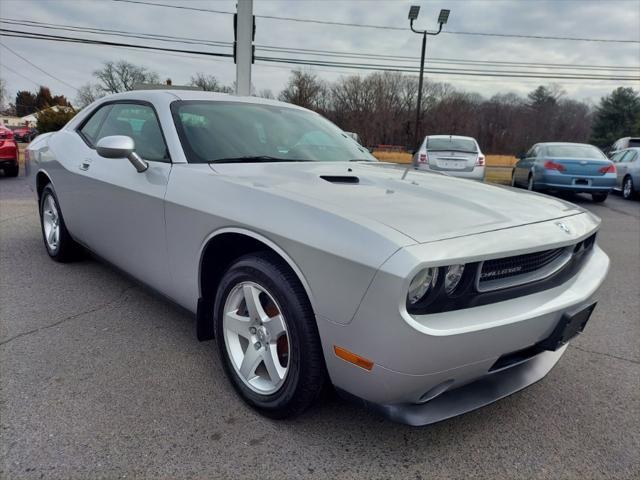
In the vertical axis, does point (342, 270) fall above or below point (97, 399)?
above

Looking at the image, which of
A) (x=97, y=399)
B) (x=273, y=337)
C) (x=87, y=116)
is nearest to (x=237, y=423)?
(x=273, y=337)

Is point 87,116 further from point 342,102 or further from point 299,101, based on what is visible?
point 342,102

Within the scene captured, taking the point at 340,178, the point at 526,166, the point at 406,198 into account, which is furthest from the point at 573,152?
the point at 406,198

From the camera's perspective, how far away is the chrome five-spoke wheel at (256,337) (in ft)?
6.86

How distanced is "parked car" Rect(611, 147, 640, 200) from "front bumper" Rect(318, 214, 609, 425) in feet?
40.2

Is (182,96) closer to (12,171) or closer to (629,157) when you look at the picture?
(12,171)

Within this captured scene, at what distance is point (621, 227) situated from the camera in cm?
805

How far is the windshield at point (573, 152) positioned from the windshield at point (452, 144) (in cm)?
183

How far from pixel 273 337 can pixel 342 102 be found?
53971 millimetres

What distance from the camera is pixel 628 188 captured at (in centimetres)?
1234

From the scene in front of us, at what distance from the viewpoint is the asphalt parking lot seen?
1892mm

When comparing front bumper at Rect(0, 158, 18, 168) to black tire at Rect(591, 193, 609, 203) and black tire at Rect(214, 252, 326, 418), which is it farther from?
black tire at Rect(591, 193, 609, 203)

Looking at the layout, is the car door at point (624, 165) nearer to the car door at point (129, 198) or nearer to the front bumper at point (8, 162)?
the car door at point (129, 198)

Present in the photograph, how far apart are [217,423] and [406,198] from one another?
1338 millimetres
